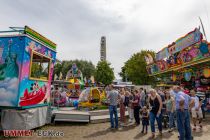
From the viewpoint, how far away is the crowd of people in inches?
209

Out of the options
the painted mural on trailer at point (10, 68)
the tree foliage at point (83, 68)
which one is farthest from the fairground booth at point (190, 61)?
the tree foliage at point (83, 68)

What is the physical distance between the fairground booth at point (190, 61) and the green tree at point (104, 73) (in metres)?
31.7

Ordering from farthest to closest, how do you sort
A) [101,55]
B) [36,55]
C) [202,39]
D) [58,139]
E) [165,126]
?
[101,55] → [202,39] → [165,126] → [36,55] → [58,139]

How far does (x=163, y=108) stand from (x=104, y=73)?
4155 cm

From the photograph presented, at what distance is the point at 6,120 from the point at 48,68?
121 inches

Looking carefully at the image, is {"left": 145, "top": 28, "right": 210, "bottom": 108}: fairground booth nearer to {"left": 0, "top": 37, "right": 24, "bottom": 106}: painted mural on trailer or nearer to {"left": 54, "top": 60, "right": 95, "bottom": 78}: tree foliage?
{"left": 0, "top": 37, "right": 24, "bottom": 106}: painted mural on trailer

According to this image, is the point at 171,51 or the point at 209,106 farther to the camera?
the point at 171,51

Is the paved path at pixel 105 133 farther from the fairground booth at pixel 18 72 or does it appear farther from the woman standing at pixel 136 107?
the fairground booth at pixel 18 72

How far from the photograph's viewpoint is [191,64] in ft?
40.1

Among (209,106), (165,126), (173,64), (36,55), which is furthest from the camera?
(173,64)

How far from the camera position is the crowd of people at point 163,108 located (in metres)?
5.31

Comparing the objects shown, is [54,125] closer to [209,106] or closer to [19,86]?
[19,86]

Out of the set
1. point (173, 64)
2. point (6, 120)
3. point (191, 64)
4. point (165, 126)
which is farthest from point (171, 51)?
point (6, 120)

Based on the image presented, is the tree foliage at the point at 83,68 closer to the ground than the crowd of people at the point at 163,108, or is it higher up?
higher up
